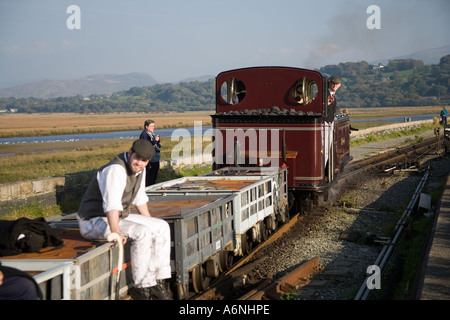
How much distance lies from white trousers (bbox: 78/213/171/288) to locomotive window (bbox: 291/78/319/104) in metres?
→ 8.73

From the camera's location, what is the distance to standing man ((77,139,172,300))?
636 centimetres

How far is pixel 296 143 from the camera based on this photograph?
1438 cm

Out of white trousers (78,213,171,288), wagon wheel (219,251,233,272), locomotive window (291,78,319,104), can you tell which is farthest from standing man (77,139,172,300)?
locomotive window (291,78,319,104)

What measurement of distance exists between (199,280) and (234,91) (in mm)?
7855

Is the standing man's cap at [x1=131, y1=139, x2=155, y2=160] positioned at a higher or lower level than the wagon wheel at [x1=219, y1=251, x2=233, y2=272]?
higher

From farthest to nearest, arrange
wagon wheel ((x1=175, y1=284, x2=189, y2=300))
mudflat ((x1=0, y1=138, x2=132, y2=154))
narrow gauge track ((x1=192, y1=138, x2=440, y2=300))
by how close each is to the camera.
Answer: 1. mudflat ((x1=0, y1=138, x2=132, y2=154))
2. narrow gauge track ((x1=192, y1=138, x2=440, y2=300))
3. wagon wheel ((x1=175, y1=284, x2=189, y2=300))

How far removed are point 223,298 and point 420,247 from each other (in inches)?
180

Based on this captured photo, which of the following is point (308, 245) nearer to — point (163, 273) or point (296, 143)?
point (296, 143)

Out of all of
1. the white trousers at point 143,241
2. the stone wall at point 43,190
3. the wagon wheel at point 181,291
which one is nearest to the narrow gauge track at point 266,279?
the wagon wheel at point 181,291

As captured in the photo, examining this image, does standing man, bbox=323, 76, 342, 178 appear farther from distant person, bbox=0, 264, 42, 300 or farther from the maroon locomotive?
distant person, bbox=0, 264, 42, 300

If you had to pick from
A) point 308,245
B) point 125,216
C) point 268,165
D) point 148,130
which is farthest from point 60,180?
point 125,216

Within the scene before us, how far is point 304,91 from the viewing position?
14805 mm

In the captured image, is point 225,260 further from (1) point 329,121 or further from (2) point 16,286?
(1) point 329,121
